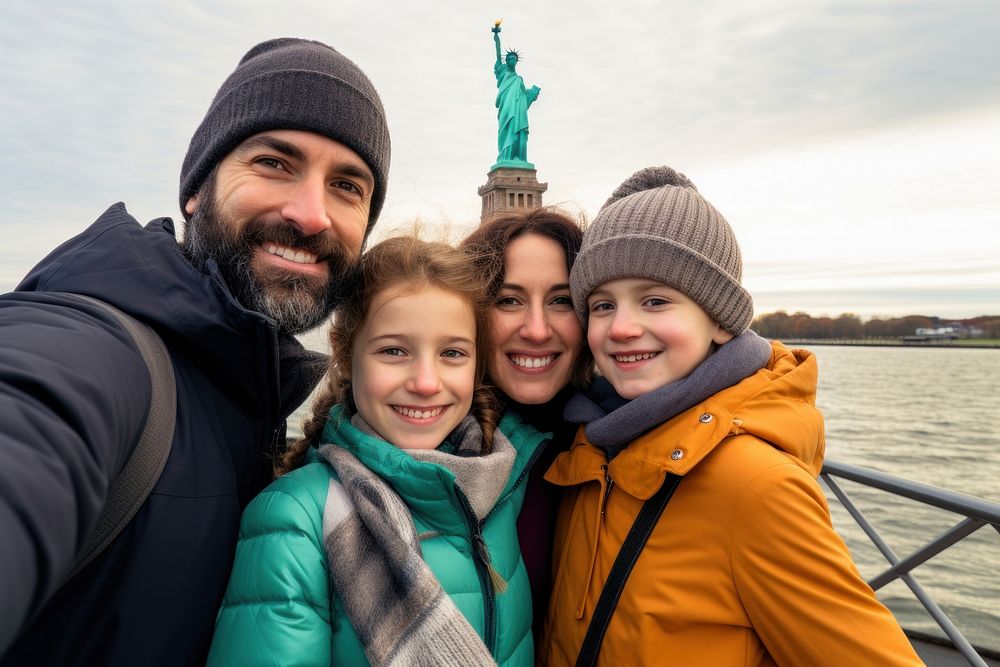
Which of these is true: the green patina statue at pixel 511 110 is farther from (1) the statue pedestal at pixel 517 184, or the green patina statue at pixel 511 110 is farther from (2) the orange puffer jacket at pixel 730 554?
(2) the orange puffer jacket at pixel 730 554

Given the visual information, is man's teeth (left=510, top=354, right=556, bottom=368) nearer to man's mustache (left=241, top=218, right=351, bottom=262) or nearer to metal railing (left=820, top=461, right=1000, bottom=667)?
man's mustache (left=241, top=218, right=351, bottom=262)

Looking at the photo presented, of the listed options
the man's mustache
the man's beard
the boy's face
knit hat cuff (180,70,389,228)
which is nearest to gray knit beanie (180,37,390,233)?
knit hat cuff (180,70,389,228)

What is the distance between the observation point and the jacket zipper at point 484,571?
1.46 meters

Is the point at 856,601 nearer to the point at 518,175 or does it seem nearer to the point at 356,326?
the point at 356,326

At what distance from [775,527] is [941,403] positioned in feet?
106

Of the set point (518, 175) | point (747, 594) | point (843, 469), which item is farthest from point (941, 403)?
point (747, 594)

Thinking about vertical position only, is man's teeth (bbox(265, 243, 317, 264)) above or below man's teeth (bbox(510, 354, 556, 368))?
above

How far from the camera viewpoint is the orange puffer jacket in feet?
4.16

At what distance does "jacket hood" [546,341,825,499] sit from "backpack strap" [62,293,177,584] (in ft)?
3.70

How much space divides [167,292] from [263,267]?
398 millimetres

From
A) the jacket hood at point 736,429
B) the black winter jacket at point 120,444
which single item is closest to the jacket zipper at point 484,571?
the jacket hood at point 736,429

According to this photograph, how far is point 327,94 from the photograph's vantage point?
177 cm

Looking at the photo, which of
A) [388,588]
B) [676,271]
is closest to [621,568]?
[388,588]

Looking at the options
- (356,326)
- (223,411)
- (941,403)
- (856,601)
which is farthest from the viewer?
(941,403)
